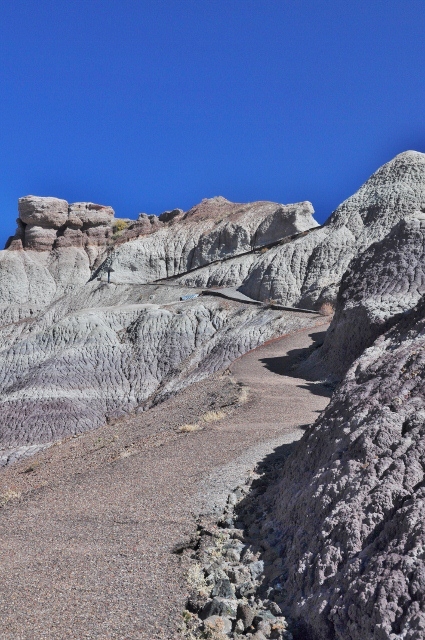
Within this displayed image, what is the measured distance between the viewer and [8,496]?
9070mm

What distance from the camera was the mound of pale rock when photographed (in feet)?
12.8

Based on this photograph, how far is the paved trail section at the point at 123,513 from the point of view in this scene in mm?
5042

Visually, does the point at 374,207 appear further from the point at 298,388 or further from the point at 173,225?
the point at 173,225

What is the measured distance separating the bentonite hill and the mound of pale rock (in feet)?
0.05

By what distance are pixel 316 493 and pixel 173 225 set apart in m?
60.7

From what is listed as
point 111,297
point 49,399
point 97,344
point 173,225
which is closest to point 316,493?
point 49,399

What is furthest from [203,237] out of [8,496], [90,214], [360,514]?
A: [360,514]

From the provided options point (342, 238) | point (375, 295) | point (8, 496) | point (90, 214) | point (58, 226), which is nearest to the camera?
point (8, 496)

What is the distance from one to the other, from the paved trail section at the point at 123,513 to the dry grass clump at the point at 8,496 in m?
0.04

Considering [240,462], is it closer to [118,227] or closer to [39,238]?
[39,238]

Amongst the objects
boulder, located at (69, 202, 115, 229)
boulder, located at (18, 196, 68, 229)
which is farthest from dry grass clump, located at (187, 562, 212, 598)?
boulder, located at (69, 202, 115, 229)

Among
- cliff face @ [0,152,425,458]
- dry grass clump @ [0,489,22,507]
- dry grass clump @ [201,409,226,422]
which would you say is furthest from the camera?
cliff face @ [0,152,425,458]

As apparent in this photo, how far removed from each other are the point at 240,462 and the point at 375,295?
920 centimetres

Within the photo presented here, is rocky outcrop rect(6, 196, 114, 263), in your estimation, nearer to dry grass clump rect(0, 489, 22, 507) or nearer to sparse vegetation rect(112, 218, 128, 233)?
sparse vegetation rect(112, 218, 128, 233)
